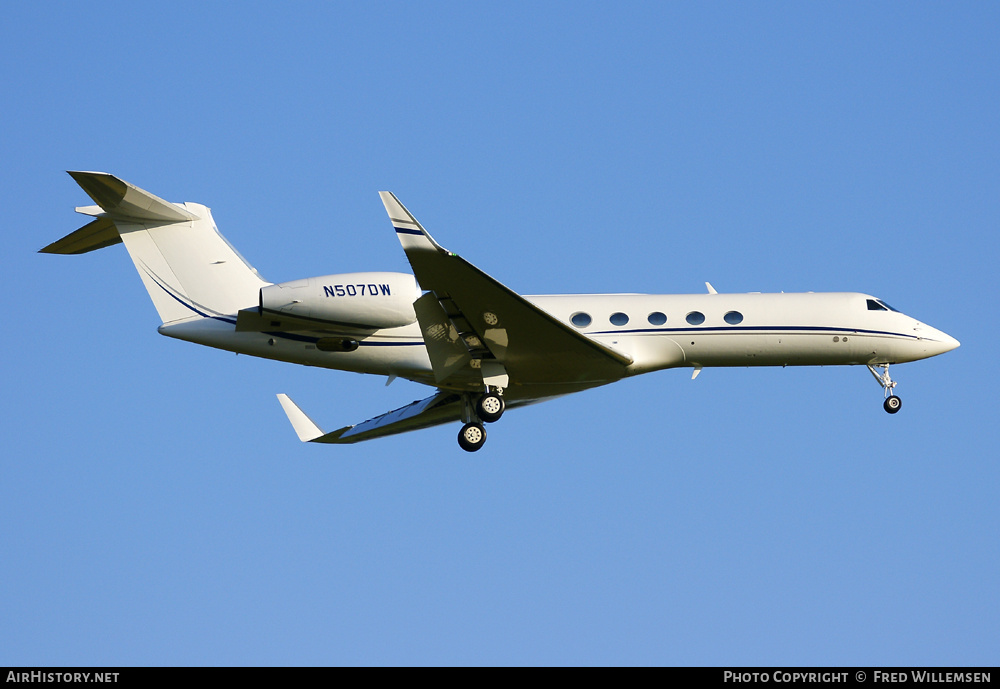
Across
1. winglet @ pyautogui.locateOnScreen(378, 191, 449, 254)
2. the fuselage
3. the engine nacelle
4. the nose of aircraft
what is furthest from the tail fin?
the nose of aircraft

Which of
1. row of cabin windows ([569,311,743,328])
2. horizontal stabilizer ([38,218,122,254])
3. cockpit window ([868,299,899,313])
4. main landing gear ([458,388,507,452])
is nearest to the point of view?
horizontal stabilizer ([38,218,122,254])

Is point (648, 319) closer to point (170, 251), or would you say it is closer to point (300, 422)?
point (300, 422)

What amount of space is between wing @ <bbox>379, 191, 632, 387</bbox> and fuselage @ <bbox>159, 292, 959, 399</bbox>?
73 cm

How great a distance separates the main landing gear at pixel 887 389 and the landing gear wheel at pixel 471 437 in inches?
309

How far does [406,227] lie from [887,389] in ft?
36.0

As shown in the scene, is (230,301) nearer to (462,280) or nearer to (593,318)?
(462,280)

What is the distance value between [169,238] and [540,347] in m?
6.75

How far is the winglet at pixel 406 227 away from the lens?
48.2ft

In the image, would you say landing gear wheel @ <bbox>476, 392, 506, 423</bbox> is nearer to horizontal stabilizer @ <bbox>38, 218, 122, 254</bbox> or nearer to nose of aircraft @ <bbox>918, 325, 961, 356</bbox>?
horizontal stabilizer @ <bbox>38, 218, 122, 254</bbox>

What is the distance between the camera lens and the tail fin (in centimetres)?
1814

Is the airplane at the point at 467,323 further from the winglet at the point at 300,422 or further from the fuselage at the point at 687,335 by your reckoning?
the winglet at the point at 300,422

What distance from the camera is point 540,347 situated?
697 inches
